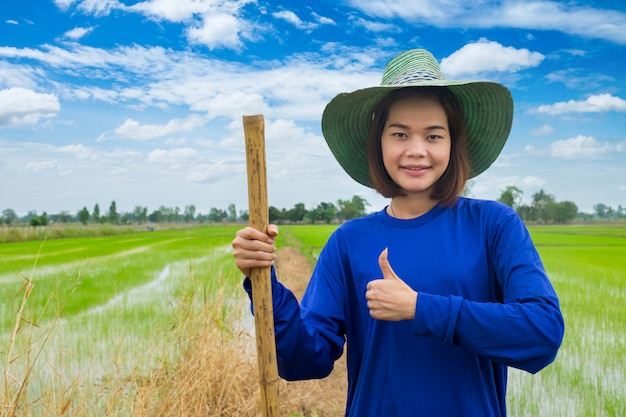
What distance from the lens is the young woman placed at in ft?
4.55

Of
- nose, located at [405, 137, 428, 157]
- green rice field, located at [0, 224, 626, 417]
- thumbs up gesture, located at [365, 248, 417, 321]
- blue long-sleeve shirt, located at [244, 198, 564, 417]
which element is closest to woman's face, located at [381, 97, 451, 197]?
nose, located at [405, 137, 428, 157]

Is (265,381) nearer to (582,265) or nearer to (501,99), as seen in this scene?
(501,99)

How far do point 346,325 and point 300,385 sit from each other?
322 cm

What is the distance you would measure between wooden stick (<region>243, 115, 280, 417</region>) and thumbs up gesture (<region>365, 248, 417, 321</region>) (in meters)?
0.32

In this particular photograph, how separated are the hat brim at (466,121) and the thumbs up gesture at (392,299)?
0.60 m

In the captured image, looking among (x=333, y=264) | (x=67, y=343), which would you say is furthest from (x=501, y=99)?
(x=67, y=343)

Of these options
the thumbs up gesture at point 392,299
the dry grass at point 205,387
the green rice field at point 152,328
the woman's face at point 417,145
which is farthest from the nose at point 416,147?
the dry grass at point 205,387

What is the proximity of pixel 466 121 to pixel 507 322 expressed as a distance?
0.75 metres

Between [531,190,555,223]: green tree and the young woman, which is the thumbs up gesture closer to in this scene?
the young woman

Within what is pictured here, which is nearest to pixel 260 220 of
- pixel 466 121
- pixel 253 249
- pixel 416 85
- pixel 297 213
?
pixel 253 249

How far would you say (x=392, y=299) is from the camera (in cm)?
138

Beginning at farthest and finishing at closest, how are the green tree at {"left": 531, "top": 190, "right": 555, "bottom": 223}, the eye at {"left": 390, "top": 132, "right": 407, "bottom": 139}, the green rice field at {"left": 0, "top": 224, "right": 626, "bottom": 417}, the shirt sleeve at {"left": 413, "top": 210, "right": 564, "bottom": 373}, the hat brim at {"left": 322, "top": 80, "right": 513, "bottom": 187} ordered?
the green tree at {"left": 531, "top": 190, "right": 555, "bottom": 223} → the green rice field at {"left": 0, "top": 224, "right": 626, "bottom": 417} → the hat brim at {"left": 322, "top": 80, "right": 513, "bottom": 187} → the eye at {"left": 390, "top": 132, "right": 407, "bottom": 139} → the shirt sleeve at {"left": 413, "top": 210, "right": 564, "bottom": 373}

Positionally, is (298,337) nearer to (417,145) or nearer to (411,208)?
(411,208)

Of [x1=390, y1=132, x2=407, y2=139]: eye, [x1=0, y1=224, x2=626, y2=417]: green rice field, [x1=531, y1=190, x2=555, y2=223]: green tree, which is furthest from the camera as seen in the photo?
[x1=531, y1=190, x2=555, y2=223]: green tree
